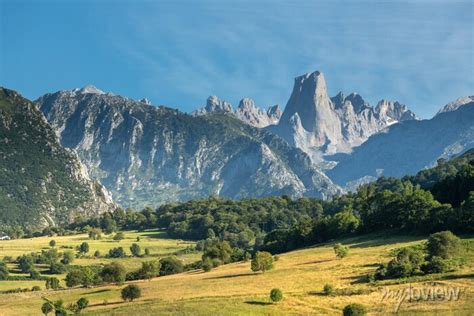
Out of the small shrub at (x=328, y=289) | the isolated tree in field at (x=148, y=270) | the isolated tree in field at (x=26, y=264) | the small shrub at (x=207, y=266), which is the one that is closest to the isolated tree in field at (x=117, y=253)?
the isolated tree in field at (x=26, y=264)

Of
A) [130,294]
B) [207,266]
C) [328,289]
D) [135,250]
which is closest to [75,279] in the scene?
[207,266]

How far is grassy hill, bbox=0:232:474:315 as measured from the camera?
58062mm

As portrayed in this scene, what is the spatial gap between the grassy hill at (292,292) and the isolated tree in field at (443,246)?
254 cm

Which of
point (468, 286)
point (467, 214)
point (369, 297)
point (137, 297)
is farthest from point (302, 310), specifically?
point (467, 214)

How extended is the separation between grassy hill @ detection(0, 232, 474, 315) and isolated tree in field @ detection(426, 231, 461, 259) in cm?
254

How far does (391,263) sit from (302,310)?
2098cm

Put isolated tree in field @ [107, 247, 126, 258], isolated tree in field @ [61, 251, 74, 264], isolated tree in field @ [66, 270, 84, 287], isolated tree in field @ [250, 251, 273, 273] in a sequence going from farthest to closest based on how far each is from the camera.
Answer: isolated tree in field @ [107, 247, 126, 258] < isolated tree in field @ [61, 251, 74, 264] < isolated tree in field @ [66, 270, 84, 287] < isolated tree in field @ [250, 251, 273, 273]

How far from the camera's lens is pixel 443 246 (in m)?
76.1

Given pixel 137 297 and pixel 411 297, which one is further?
pixel 137 297

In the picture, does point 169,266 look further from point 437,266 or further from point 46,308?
point 437,266

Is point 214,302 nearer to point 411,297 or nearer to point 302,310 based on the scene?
point 302,310

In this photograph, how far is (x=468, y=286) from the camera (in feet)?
198

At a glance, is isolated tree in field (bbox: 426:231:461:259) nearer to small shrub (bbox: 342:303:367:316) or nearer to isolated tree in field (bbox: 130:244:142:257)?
small shrub (bbox: 342:303:367:316)

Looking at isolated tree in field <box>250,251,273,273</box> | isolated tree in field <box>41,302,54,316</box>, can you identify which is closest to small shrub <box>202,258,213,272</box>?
isolated tree in field <box>250,251,273,273</box>
